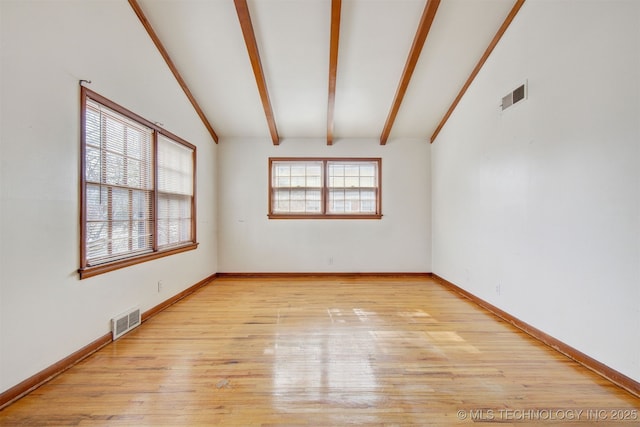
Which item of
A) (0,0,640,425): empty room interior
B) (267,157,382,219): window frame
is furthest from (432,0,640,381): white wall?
(267,157,382,219): window frame

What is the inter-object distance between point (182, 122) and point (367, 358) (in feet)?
12.3

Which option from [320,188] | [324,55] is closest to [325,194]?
[320,188]

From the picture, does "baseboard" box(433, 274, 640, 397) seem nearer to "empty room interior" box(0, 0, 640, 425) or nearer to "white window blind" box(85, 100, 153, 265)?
"empty room interior" box(0, 0, 640, 425)

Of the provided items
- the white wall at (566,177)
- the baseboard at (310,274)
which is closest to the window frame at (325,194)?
the baseboard at (310,274)

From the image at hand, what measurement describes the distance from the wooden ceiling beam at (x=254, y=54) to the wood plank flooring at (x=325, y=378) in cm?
292

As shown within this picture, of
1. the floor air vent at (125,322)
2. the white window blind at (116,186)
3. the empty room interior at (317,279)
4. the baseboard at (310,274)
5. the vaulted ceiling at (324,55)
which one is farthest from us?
the baseboard at (310,274)

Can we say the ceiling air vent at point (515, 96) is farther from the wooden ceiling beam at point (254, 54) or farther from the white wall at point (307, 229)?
the wooden ceiling beam at point (254, 54)

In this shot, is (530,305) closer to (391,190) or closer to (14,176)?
(391,190)

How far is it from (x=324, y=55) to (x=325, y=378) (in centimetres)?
342

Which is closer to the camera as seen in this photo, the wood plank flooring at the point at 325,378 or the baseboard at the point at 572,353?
the wood plank flooring at the point at 325,378

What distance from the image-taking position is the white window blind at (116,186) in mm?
2314

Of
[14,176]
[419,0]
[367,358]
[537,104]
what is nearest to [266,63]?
[419,0]

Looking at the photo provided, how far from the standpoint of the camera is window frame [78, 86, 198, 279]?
2.17m

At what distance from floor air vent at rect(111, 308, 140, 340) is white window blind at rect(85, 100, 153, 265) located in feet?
1.86
